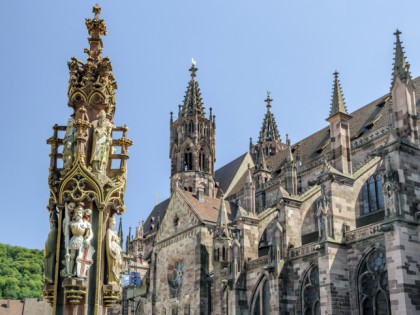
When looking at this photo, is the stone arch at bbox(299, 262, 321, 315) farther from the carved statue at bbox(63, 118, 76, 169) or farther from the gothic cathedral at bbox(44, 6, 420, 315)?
the carved statue at bbox(63, 118, 76, 169)

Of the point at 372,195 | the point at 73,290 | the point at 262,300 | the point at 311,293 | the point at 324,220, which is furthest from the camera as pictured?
the point at 372,195

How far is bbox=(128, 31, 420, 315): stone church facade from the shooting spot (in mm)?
26109

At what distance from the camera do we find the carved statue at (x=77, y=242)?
8.05 meters

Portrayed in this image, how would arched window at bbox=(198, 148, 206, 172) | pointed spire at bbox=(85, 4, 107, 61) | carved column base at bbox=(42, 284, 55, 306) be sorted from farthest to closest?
arched window at bbox=(198, 148, 206, 172), pointed spire at bbox=(85, 4, 107, 61), carved column base at bbox=(42, 284, 55, 306)

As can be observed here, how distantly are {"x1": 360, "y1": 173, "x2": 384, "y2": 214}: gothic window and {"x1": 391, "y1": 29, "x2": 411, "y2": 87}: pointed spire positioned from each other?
697 centimetres

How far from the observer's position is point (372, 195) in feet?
116

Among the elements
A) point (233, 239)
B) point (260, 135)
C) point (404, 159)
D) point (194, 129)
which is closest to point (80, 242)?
point (404, 159)

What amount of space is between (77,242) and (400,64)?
2656 centimetres

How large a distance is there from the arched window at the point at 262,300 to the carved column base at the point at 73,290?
90.8 ft

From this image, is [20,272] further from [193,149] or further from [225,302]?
[225,302]

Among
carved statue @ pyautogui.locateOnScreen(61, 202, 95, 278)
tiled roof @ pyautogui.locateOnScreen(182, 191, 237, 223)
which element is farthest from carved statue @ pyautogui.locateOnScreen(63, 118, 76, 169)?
tiled roof @ pyautogui.locateOnScreen(182, 191, 237, 223)

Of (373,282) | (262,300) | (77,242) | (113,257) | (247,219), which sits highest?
(247,219)

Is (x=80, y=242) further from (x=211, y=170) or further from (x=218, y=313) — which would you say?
(x=211, y=170)

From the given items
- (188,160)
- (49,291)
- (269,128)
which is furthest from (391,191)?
(269,128)
